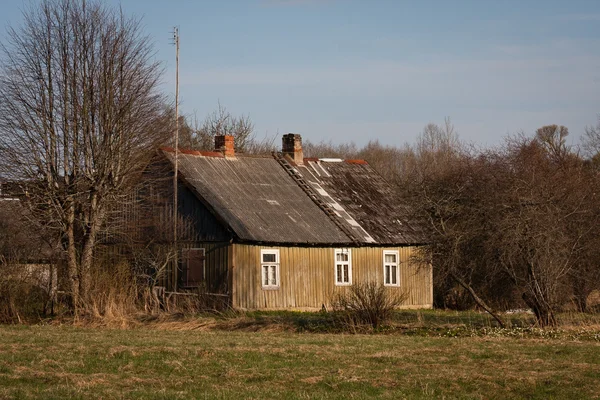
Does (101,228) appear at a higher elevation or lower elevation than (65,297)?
higher

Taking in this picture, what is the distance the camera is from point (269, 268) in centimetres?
3097

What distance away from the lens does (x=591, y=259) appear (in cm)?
2239

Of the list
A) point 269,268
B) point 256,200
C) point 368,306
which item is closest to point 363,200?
point 256,200

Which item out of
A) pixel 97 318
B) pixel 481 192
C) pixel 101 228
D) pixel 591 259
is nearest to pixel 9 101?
pixel 101 228

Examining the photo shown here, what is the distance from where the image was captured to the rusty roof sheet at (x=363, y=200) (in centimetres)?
3459

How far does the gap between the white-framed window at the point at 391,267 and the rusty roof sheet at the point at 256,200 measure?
7.96 ft

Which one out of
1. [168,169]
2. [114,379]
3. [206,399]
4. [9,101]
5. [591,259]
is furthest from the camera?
[168,169]

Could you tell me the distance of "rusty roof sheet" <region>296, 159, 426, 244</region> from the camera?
34.6 metres

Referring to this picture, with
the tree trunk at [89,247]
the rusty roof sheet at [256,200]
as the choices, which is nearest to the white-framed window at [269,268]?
the rusty roof sheet at [256,200]

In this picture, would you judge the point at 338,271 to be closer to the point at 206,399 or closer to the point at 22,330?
the point at 22,330

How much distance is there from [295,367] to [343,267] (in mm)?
18988

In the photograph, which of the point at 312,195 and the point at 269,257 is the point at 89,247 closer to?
the point at 269,257

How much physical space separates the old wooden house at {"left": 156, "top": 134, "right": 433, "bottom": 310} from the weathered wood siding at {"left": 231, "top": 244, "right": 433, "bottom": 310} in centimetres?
3

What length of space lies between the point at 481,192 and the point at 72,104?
12.1 m
